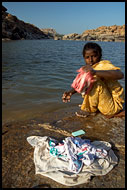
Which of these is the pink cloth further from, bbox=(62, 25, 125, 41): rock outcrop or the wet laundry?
bbox=(62, 25, 125, 41): rock outcrop

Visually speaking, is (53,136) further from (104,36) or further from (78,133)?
(104,36)

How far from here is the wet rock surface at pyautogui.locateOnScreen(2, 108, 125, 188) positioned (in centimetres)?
151

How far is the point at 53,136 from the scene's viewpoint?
2.28 meters

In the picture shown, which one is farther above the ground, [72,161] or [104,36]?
[104,36]

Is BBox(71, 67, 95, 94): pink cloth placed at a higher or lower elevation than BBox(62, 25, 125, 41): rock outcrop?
lower

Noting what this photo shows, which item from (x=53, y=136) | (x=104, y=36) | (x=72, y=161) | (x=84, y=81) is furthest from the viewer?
(x=104, y=36)

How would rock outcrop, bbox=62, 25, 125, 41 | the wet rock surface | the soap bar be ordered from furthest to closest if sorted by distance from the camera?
rock outcrop, bbox=62, 25, 125, 41 → the soap bar → the wet rock surface

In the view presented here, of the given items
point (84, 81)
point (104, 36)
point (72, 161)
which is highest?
point (104, 36)

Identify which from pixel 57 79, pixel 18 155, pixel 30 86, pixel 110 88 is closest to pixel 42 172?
pixel 18 155

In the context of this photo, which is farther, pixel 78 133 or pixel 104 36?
pixel 104 36

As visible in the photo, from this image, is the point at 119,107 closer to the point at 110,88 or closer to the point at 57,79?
the point at 110,88

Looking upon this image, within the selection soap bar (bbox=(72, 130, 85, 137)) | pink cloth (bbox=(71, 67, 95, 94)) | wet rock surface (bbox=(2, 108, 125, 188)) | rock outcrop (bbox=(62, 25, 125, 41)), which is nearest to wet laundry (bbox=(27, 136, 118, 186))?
wet rock surface (bbox=(2, 108, 125, 188))

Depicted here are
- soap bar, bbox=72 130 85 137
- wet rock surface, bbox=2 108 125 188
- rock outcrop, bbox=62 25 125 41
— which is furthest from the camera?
rock outcrop, bbox=62 25 125 41

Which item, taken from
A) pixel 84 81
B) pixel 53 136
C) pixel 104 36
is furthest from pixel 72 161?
pixel 104 36
